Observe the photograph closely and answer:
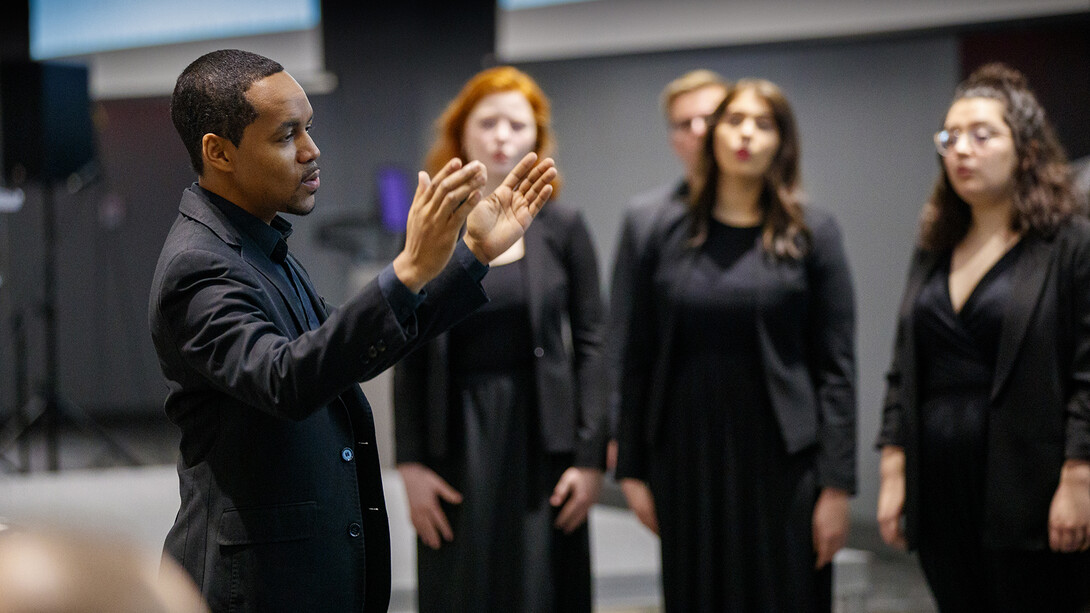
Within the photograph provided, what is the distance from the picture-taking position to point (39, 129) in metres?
5.29

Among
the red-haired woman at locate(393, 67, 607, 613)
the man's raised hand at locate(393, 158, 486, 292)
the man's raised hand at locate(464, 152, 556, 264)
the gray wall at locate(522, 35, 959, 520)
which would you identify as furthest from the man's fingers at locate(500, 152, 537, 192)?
the gray wall at locate(522, 35, 959, 520)

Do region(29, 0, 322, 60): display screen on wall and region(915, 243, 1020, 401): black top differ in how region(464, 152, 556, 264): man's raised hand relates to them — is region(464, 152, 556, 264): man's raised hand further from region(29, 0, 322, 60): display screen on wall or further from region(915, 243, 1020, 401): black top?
region(29, 0, 322, 60): display screen on wall

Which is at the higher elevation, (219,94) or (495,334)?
(219,94)

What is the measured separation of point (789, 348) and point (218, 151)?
1.62 meters

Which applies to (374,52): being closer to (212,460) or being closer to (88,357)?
(88,357)

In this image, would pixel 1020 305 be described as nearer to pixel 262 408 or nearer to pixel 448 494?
pixel 448 494

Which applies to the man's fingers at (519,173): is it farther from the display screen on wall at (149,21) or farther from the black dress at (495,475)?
the display screen on wall at (149,21)

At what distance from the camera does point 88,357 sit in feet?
25.1

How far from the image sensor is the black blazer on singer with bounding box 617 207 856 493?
255cm

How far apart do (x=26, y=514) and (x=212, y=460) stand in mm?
610

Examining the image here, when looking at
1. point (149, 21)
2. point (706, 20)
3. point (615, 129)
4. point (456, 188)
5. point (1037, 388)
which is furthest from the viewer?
point (615, 129)

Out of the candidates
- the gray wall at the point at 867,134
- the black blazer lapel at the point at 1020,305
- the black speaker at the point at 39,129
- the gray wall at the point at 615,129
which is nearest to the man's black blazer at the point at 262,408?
the black blazer lapel at the point at 1020,305

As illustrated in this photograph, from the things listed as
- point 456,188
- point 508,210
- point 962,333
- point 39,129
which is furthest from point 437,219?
point 39,129

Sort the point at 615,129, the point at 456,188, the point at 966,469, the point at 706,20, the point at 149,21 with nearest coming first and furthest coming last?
the point at 456,188, the point at 966,469, the point at 149,21, the point at 706,20, the point at 615,129
